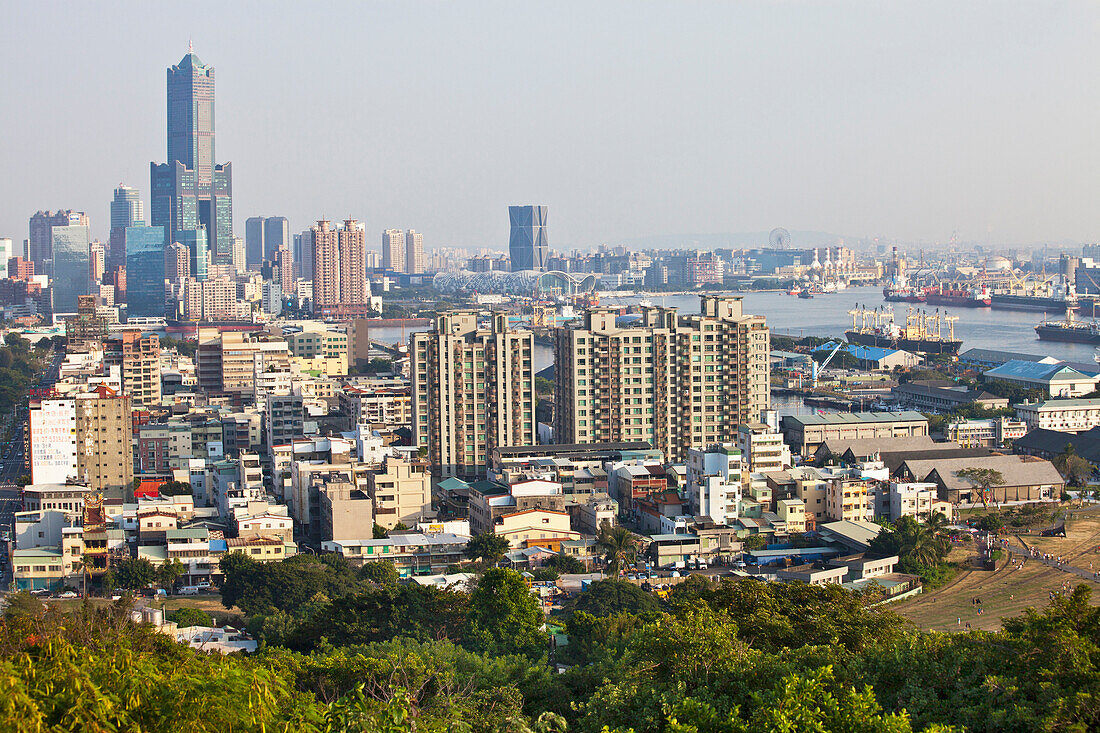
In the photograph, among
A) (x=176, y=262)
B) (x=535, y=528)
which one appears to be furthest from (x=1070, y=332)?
(x=176, y=262)

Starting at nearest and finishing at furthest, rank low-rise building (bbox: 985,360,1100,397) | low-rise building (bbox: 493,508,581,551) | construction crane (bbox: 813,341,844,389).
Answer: low-rise building (bbox: 493,508,581,551)
low-rise building (bbox: 985,360,1100,397)
construction crane (bbox: 813,341,844,389)

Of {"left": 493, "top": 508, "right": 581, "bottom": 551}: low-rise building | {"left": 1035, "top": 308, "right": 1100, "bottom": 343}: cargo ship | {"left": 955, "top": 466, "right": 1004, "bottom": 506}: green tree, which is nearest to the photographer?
{"left": 493, "top": 508, "right": 581, "bottom": 551}: low-rise building

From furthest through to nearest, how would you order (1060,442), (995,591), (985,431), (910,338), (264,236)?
(264,236)
(910,338)
(985,431)
(1060,442)
(995,591)

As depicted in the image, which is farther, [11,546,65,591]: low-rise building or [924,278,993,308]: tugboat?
[924,278,993,308]: tugboat

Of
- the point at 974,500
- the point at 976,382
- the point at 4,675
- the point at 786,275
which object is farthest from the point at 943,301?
the point at 4,675

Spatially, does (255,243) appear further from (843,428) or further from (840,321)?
(843,428)

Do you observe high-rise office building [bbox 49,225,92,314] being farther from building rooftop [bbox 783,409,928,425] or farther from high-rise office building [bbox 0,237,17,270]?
building rooftop [bbox 783,409,928,425]

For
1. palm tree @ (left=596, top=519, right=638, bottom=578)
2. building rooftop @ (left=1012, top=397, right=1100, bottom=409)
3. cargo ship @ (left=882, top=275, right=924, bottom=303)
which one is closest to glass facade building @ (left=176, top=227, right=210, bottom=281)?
cargo ship @ (left=882, top=275, right=924, bottom=303)
